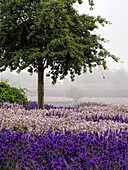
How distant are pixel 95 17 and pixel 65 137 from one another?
9901mm

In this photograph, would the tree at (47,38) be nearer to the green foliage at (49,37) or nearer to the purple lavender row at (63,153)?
the green foliage at (49,37)

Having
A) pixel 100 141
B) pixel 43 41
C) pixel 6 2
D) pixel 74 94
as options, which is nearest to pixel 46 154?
pixel 100 141

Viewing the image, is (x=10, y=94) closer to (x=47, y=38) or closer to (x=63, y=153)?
(x=47, y=38)

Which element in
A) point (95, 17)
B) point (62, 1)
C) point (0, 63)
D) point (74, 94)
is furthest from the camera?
point (74, 94)

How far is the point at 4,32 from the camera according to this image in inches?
446

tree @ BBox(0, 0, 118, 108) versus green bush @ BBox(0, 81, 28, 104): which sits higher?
tree @ BBox(0, 0, 118, 108)

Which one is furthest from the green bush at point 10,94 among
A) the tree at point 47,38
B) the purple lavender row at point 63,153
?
the purple lavender row at point 63,153

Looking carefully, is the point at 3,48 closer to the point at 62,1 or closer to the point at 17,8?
the point at 17,8

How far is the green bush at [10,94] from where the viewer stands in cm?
1101

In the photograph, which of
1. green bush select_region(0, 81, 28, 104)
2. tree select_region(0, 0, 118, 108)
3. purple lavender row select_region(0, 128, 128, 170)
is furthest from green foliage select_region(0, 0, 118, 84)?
purple lavender row select_region(0, 128, 128, 170)

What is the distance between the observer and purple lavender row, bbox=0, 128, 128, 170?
3.34m

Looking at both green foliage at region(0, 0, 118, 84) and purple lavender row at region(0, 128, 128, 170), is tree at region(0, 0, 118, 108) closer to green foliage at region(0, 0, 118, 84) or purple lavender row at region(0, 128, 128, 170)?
green foliage at region(0, 0, 118, 84)

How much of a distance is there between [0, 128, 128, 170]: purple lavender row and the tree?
5.99m

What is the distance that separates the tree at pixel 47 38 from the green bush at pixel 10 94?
856mm
